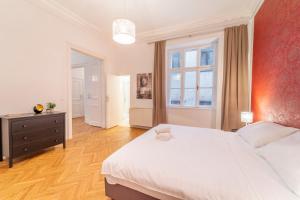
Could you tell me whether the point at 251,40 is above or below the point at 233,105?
above

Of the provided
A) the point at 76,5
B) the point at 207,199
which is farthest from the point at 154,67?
the point at 207,199

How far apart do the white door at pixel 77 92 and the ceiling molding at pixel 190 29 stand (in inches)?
150

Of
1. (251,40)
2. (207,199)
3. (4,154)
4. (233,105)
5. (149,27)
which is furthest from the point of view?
(149,27)

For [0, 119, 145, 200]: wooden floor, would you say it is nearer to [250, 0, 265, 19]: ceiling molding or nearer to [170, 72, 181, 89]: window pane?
[170, 72, 181, 89]: window pane

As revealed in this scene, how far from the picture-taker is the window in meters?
3.97

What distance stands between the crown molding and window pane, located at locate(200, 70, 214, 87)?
3.48 meters

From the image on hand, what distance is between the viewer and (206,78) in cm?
400

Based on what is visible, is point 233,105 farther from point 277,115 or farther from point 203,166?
point 203,166

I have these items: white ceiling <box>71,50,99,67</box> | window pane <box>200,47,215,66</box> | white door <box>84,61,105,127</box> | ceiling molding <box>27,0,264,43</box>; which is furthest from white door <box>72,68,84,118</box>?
window pane <box>200,47,215,66</box>

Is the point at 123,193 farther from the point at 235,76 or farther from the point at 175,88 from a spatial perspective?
the point at 175,88

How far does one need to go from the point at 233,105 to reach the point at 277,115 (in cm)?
137

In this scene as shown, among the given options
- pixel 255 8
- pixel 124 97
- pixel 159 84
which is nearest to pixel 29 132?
pixel 159 84

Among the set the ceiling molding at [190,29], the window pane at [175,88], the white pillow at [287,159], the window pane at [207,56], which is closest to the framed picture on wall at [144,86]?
the window pane at [175,88]

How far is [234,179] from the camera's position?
99 cm
